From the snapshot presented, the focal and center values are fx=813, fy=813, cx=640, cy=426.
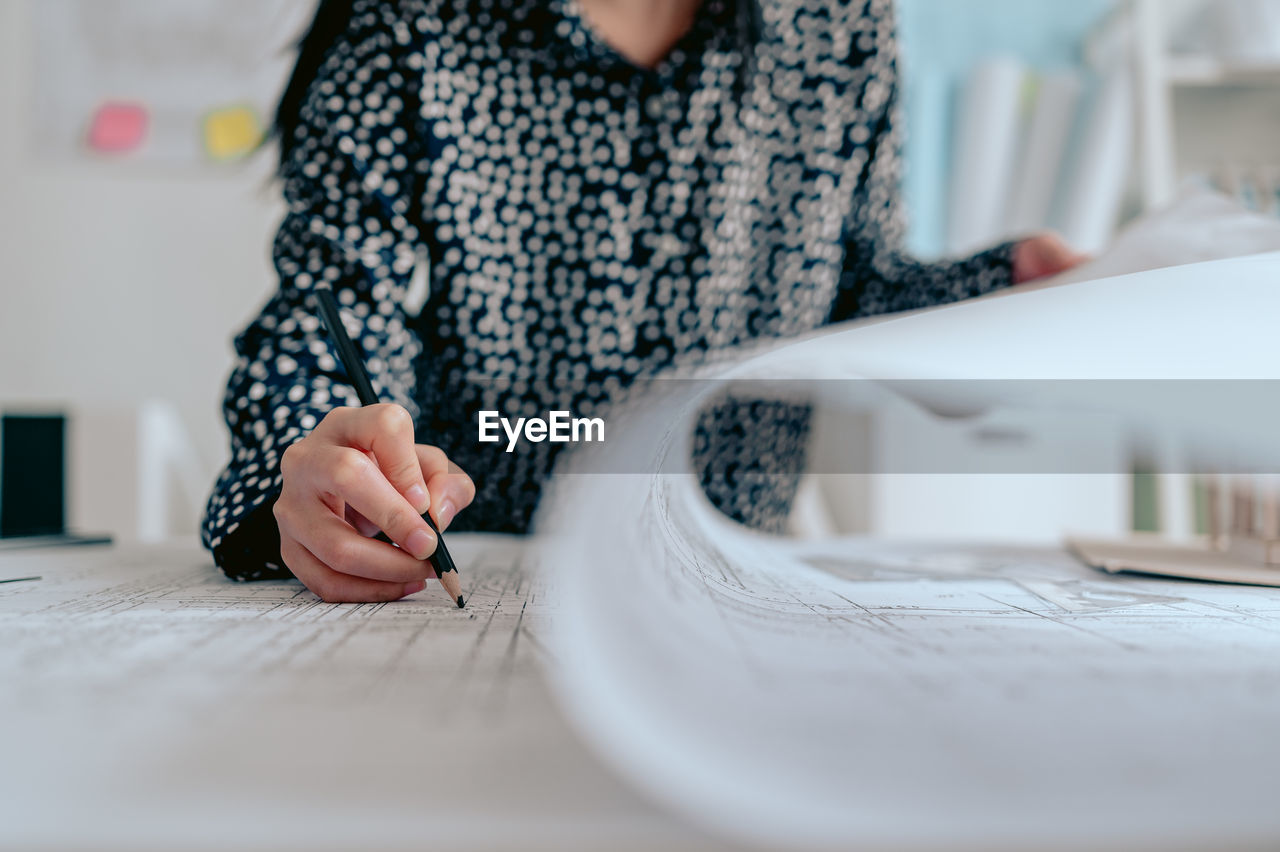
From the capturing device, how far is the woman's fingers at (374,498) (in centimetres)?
26

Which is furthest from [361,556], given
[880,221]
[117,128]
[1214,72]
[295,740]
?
[117,128]

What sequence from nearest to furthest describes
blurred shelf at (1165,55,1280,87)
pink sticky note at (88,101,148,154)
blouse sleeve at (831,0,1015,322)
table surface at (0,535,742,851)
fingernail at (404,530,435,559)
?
table surface at (0,535,742,851) → fingernail at (404,530,435,559) → blouse sleeve at (831,0,1015,322) → blurred shelf at (1165,55,1280,87) → pink sticky note at (88,101,148,154)

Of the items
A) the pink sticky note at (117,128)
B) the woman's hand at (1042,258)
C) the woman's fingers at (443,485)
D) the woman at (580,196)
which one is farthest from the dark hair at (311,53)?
the pink sticky note at (117,128)

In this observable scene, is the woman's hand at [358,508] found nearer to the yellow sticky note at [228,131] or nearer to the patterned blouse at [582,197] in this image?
the patterned blouse at [582,197]

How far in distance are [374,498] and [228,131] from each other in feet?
4.45

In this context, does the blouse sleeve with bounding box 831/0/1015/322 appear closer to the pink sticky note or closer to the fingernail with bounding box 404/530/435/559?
the fingernail with bounding box 404/530/435/559

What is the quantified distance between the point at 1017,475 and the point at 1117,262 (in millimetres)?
760

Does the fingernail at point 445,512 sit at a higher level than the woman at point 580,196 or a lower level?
lower

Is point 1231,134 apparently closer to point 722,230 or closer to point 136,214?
point 722,230

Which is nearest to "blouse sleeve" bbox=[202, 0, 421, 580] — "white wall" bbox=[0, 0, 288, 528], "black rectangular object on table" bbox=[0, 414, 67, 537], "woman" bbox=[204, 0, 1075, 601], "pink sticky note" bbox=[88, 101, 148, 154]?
"woman" bbox=[204, 0, 1075, 601]

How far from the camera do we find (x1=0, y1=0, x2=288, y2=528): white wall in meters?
1.35

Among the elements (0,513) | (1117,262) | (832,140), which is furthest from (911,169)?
(0,513)

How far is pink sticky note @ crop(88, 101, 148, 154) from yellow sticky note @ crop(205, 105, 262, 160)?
103 mm

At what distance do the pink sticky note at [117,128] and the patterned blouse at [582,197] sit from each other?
1091mm
